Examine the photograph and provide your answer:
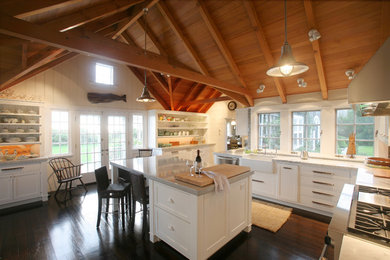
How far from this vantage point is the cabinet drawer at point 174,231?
6.67 feet

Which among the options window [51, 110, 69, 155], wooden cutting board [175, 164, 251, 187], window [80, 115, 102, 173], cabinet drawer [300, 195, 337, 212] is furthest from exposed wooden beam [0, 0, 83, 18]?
cabinet drawer [300, 195, 337, 212]

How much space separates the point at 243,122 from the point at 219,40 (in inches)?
101

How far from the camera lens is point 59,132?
4.84m

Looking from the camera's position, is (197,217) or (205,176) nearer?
(197,217)

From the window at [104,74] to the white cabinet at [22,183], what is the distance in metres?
2.71

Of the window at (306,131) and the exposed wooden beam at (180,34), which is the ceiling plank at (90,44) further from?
the window at (306,131)

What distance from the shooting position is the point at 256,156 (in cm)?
446

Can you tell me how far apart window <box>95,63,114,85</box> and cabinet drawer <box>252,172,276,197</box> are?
495 cm

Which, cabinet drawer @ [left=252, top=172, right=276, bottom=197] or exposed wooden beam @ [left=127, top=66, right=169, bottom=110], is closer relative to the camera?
cabinet drawer @ [left=252, top=172, right=276, bottom=197]

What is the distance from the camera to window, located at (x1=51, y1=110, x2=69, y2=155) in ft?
15.6

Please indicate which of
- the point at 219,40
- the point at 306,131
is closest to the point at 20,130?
the point at 219,40

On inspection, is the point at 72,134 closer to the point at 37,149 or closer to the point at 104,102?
the point at 37,149

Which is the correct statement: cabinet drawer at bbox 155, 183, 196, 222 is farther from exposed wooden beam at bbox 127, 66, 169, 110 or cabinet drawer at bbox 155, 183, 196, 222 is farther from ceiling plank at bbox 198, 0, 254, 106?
exposed wooden beam at bbox 127, 66, 169, 110

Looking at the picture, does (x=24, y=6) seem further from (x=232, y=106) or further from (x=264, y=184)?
(x=232, y=106)
